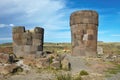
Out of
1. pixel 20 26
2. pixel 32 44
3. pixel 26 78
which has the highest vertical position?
pixel 20 26

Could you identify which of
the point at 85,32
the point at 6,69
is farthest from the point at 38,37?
the point at 6,69

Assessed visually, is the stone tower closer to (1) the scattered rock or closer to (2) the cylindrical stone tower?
(2) the cylindrical stone tower

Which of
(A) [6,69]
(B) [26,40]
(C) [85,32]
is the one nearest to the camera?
(A) [6,69]

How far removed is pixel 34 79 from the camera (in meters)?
10.0

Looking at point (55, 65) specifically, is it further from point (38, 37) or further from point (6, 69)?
point (38, 37)

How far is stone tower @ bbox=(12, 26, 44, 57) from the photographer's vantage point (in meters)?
20.9

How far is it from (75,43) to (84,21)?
2.05 metres

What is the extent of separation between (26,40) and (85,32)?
6073 mm

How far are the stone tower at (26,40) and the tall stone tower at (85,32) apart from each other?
4438mm

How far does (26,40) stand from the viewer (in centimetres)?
2083

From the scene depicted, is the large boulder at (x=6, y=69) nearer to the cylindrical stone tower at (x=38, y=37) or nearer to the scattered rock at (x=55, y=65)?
the scattered rock at (x=55, y=65)

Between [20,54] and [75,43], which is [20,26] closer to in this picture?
[20,54]

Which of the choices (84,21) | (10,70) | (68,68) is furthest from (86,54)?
(10,70)

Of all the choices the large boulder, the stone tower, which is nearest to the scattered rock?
the large boulder
